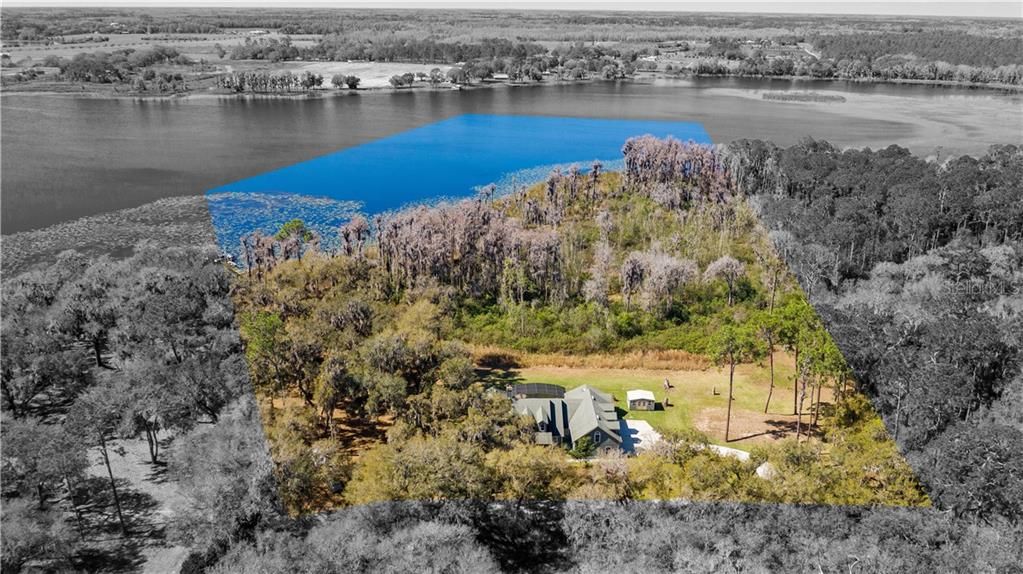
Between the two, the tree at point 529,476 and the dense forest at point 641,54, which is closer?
the tree at point 529,476

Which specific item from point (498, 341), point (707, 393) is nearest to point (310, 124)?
point (498, 341)

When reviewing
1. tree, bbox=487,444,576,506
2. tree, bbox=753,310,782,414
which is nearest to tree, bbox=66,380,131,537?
tree, bbox=487,444,576,506

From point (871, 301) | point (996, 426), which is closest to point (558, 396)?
point (996, 426)

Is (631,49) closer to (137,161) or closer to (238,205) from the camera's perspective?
(137,161)

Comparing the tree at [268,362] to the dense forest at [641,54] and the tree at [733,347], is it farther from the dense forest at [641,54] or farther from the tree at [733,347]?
the dense forest at [641,54]

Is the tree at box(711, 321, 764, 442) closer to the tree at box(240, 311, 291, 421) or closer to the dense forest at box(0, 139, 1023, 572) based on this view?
the dense forest at box(0, 139, 1023, 572)

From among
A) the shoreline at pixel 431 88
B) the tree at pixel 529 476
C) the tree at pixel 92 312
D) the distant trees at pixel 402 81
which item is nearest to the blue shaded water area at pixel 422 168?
the tree at pixel 92 312

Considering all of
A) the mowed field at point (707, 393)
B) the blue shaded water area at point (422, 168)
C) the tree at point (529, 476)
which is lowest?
the mowed field at point (707, 393)

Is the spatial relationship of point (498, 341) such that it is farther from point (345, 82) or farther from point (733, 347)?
point (345, 82)
